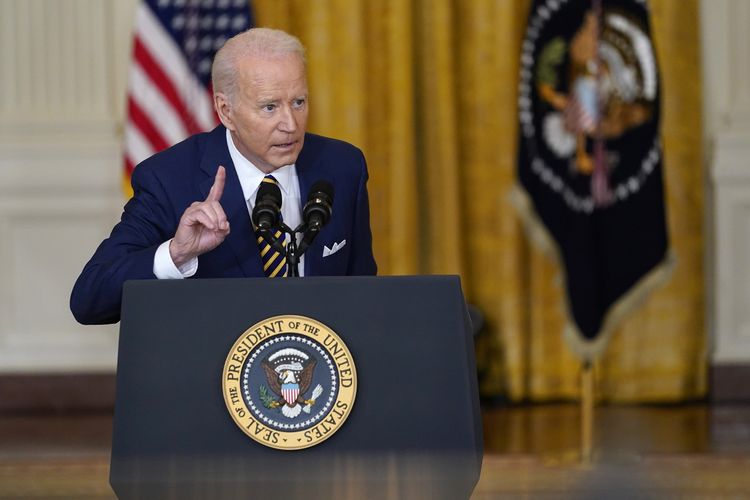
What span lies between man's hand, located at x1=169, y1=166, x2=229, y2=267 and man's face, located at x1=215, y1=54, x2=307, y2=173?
177 millimetres

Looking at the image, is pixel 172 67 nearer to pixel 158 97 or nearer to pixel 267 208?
pixel 158 97

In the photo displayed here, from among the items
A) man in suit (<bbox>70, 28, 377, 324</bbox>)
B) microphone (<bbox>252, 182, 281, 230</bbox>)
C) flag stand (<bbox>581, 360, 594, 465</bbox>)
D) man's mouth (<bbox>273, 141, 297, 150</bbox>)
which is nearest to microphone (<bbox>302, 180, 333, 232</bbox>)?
microphone (<bbox>252, 182, 281, 230</bbox>)

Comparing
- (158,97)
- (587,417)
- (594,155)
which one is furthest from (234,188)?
(594,155)

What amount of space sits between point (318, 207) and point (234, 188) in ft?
1.46

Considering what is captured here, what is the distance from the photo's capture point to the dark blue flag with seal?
5586mm

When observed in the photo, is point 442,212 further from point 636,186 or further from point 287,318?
point 287,318

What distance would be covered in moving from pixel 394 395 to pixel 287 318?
22 centimetres

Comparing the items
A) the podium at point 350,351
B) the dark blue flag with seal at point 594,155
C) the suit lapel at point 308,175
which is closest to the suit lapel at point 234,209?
the suit lapel at point 308,175

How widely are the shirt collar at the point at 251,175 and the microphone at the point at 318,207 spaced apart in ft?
1.26

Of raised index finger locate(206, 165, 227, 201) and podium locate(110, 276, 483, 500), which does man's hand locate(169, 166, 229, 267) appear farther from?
podium locate(110, 276, 483, 500)

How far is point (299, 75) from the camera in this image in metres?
2.46

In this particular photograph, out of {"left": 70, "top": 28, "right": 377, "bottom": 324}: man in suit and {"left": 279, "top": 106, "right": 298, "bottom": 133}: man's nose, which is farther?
{"left": 279, "top": 106, "right": 298, "bottom": 133}: man's nose

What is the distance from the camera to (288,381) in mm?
1932

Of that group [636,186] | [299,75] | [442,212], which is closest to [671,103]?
[636,186]
